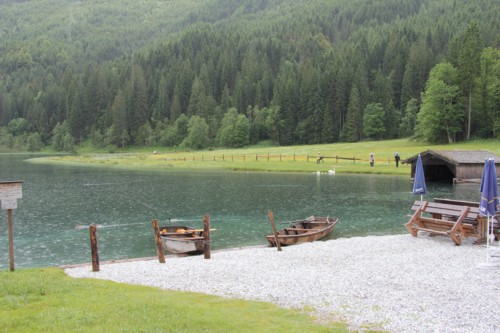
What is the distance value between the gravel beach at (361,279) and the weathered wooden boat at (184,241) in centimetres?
262

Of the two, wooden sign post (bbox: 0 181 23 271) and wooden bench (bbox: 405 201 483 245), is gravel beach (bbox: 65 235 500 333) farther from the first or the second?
wooden sign post (bbox: 0 181 23 271)

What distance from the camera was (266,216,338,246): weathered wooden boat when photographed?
30.9m

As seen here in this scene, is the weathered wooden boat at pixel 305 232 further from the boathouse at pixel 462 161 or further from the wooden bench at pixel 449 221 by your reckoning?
the boathouse at pixel 462 161

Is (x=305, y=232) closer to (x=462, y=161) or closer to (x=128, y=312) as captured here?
(x=128, y=312)

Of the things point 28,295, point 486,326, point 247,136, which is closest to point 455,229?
point 486,326

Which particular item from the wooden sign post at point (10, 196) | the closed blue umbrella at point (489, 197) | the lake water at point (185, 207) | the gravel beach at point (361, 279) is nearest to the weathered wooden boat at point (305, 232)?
the lake water at point (185, 207)

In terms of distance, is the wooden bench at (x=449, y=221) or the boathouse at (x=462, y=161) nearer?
the wooden bench at (x=449, y=221)

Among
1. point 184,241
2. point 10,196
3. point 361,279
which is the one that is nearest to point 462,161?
point 184,241

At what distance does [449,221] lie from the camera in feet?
91.0

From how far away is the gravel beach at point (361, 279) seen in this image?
1470 centimetres

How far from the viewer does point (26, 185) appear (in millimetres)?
72812

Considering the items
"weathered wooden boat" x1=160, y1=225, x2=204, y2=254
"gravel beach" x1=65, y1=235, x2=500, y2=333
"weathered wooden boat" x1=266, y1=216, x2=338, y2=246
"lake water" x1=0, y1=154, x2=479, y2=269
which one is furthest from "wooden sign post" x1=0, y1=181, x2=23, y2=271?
"weathered wooden boat" x1=266, y1=216, x2=338, y2=246

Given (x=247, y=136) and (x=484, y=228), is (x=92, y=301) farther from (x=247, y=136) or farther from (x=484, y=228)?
(x=247, y=136)

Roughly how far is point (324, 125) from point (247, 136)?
87.2 feet
